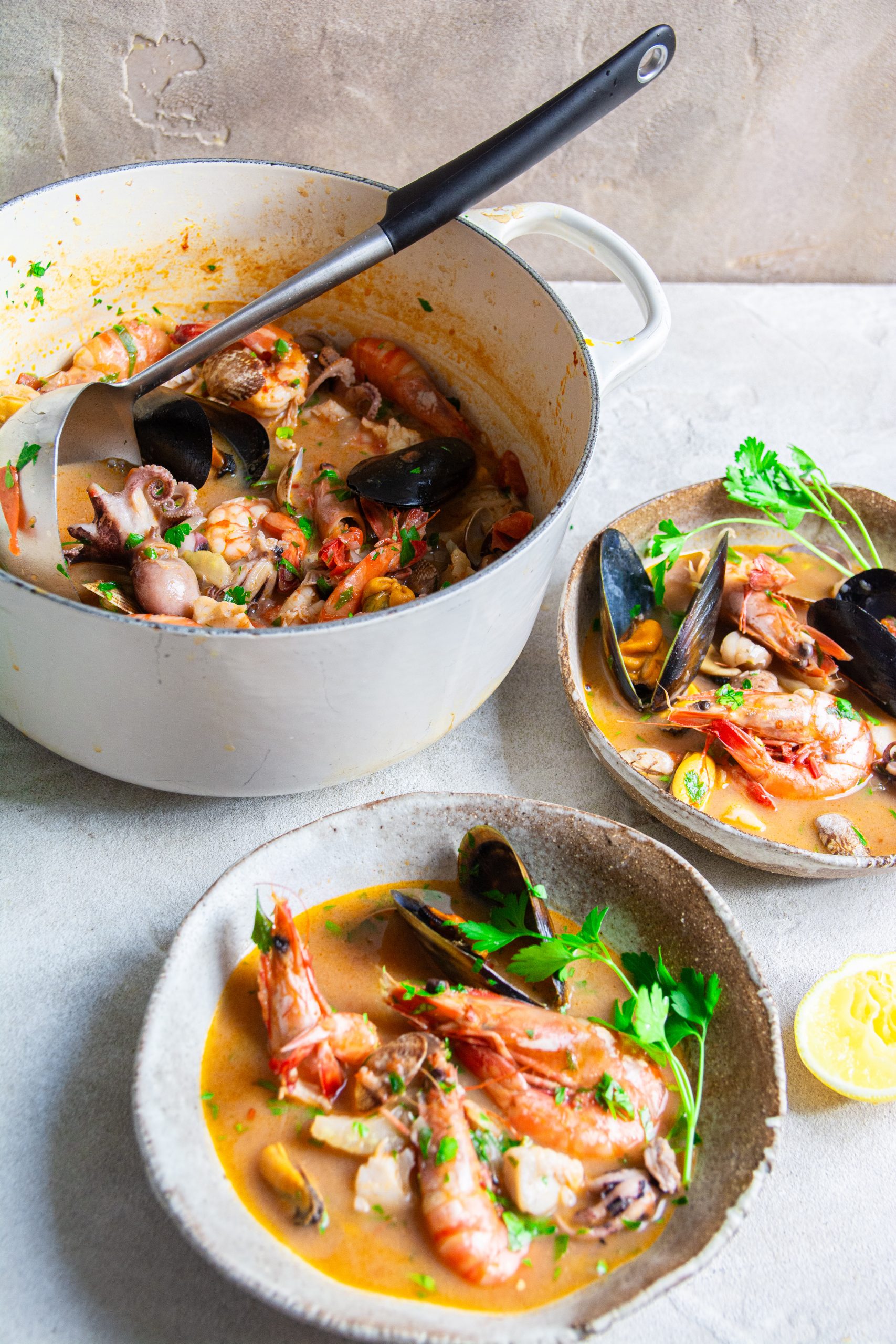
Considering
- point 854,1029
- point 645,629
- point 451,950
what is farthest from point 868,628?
point 451,950

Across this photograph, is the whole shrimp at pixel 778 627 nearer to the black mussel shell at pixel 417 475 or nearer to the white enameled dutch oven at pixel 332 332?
the white enameled dutch oven at pixel 332 332

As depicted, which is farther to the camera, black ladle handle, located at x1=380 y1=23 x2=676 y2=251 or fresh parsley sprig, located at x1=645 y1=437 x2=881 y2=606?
fresh parsley sprig, located at x1=645 y1=437 x2=881 y2=606

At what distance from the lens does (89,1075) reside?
4.29 feet

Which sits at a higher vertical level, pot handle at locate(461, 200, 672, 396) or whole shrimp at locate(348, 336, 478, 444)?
pot handle at locate(461, 200, 672, 396)

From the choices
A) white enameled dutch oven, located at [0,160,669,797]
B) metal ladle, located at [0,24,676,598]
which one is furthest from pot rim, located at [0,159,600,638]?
metal ladle, located at [0,24,676,598]

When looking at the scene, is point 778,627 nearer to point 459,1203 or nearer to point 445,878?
point 445,878

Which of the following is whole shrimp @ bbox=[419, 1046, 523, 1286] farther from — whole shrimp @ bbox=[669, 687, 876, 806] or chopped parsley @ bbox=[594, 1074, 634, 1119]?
whole shrimp @ bbox=[669, 687, 876, 806]

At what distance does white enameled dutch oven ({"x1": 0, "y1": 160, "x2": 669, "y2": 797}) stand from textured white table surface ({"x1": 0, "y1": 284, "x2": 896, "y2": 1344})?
0.17m

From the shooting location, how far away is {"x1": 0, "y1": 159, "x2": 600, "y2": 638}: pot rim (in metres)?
1.14

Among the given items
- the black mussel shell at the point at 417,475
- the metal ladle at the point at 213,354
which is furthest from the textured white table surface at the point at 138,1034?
the metal ladle at the point at 213,354

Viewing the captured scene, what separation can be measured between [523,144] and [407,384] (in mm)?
531

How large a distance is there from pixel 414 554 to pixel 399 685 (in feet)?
1.57

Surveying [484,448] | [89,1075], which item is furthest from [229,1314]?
[484,448]

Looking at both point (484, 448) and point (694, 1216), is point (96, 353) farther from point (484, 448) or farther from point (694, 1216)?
point (694, 1216)
